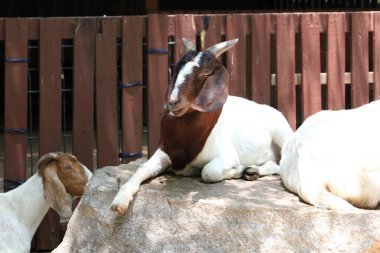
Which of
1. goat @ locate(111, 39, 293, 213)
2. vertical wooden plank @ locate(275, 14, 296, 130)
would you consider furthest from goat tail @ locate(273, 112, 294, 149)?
vertical wooden plank @ locate(275, 14, 296, 130)

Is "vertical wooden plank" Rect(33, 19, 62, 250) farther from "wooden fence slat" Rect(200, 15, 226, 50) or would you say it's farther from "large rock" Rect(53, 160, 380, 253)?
"large rock" Rect(53, 160, 380, 253)

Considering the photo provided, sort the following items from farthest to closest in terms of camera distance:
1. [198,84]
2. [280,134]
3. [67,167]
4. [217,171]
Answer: [67,167] < [280,134] < [217,171] < [198,84]

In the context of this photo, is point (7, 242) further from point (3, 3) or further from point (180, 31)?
point (3, 3)

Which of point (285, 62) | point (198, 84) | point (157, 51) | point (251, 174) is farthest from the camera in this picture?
point (285, 62)

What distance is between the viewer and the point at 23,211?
241 inches

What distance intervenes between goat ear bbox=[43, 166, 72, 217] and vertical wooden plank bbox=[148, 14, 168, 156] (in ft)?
2.81

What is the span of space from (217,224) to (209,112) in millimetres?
821

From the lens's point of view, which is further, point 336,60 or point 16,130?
point 336,60

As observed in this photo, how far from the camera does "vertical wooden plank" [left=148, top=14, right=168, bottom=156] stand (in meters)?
6.53

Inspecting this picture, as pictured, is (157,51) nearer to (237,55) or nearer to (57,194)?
(237,55)

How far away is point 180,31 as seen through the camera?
658 cm

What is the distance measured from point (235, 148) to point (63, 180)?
1574 mm

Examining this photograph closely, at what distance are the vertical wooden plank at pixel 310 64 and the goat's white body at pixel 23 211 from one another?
8.11ft

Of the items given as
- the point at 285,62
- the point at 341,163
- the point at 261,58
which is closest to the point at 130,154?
the point at 261,58
